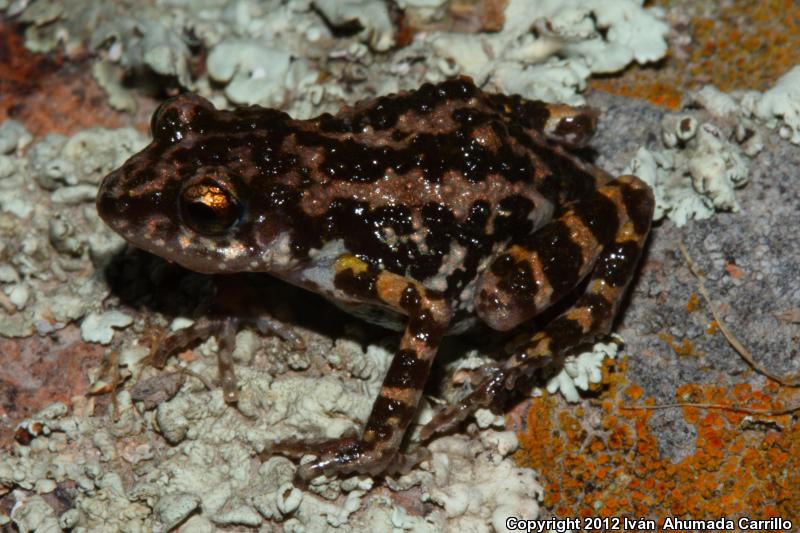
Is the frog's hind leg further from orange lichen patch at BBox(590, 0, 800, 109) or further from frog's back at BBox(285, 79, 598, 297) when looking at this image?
orange lichen patch at BBox(590, 0, 800, 109)

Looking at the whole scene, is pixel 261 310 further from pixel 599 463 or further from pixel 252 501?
pixel 599 463

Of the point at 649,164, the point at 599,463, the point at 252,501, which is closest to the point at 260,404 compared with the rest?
the point at 252,501

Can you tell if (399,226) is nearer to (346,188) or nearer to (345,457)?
(346,188)

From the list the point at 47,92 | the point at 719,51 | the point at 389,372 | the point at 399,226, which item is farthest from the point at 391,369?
the point at 47,92

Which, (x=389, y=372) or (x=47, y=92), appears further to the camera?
(x=47, y=92)

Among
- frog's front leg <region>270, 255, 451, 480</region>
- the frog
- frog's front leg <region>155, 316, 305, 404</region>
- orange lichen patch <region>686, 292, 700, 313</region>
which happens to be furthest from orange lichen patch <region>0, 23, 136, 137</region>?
orange lichen patch <region>686, 292, 700, 313</region>

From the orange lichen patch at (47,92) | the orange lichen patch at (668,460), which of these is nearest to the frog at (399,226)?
the orange lichen patch at (668,460)
